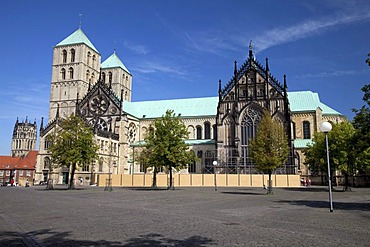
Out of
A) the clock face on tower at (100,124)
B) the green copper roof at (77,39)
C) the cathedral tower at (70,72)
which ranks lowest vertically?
the clock face on tower at (100,124)

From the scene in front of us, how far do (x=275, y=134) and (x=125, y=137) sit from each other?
44670mm

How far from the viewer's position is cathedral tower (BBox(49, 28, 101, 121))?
285 feet

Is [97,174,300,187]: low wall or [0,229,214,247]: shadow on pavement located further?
[97,174,300,187]: low wall

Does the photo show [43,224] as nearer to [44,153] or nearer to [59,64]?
[44,153]

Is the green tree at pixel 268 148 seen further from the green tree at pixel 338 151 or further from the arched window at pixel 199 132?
the arched window at pixel 199 132

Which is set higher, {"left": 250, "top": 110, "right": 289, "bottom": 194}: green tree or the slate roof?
the slate roof

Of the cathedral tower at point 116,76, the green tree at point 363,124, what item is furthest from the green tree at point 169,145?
the cathedral tower at point 116,76

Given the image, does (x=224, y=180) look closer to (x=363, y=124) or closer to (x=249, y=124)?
(x=249, y=124)

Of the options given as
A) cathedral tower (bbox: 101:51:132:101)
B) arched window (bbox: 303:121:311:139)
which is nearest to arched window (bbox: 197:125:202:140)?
arched window (bbox: 303:121:311:139)

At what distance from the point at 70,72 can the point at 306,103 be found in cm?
6108

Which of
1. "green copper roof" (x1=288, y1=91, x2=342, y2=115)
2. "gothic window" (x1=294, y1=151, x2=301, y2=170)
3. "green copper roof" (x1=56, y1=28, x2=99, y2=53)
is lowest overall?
"gothic window" (x1=294, y1=151, x2=301, y2=170)

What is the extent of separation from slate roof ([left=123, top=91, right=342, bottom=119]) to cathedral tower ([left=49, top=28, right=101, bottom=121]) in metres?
14.8

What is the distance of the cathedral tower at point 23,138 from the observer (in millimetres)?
161875

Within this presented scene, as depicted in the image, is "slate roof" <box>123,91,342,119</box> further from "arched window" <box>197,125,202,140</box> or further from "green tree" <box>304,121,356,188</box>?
"green tree" <box>304,121,356,188</box>
